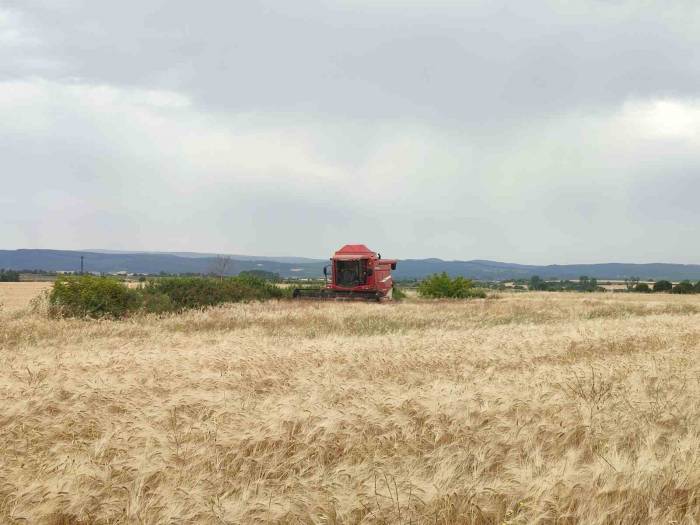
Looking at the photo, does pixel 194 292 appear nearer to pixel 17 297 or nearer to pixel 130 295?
pixel 130 295

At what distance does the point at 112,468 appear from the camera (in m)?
4.06

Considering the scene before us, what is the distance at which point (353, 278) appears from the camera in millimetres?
32812

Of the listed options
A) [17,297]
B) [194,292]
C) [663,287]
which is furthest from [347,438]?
[663,287]

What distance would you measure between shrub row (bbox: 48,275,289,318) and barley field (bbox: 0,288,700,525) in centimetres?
1261

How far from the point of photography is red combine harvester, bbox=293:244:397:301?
3117 centimetres

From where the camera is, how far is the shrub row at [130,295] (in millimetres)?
20797

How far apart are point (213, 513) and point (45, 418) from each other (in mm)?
2765

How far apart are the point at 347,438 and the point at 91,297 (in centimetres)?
1836

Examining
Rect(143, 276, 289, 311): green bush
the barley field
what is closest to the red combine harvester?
Rect(143, 276, 289, 311): green bush

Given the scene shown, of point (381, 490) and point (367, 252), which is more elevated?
point (367, 252)

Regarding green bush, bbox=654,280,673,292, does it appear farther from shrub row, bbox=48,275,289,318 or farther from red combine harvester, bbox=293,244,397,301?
shrub row, bbox=48,275,289,318

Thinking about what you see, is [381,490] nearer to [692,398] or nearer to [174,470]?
[174,470]

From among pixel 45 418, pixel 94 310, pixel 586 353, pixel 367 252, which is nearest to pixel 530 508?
pixel 45 418

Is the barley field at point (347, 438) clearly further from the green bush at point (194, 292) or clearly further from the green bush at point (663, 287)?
the green bush at point (663, 287)
